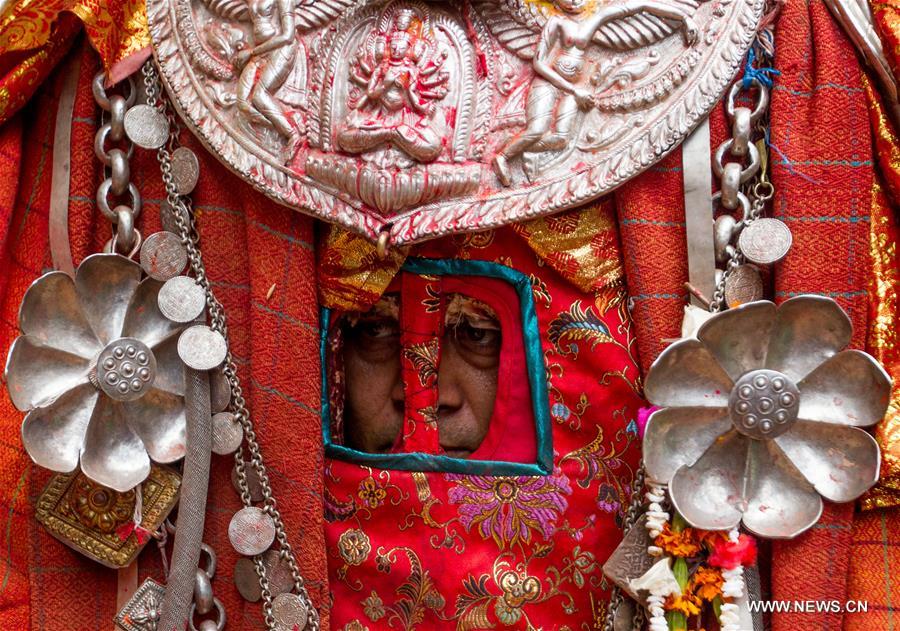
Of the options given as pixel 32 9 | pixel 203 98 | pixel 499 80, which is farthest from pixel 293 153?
pixel 32 9

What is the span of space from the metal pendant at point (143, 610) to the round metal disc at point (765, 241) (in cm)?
86

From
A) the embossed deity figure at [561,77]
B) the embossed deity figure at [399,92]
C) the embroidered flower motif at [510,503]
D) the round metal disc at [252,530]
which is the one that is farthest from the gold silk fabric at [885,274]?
the round metal disc at [252,530]

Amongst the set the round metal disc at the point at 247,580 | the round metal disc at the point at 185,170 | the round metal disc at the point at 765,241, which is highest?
the round metal disc at the point at 185,170

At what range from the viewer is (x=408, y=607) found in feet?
4.61

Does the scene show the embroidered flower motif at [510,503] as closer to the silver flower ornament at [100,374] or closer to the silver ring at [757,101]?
the silver flower ornament at [100,374]

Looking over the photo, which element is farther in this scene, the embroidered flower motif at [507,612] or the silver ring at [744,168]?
the embroidered flower motif at [507,612]

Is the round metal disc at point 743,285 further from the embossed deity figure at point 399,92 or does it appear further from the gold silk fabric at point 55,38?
the gold silk fabric at point 55,38

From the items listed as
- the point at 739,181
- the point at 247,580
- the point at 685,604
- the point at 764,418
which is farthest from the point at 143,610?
the point at 739,181

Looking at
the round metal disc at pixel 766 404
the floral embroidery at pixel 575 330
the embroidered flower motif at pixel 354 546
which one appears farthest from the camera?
the embroidered flower motif at pixel 354 546

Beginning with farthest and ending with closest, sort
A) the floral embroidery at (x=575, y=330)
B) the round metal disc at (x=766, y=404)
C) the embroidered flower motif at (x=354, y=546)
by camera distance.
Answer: the embroidered flower motif at (x=354, y=546), the floral embroidery at (x=575, y=330), the round metal disc at (x=766, y=404)

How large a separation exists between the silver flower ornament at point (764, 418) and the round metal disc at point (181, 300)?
583mm

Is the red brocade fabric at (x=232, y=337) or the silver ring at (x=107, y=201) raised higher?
the silver ring at (x=107, y=201)

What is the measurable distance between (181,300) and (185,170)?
0.55ft

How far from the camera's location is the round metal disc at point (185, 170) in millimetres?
1390
